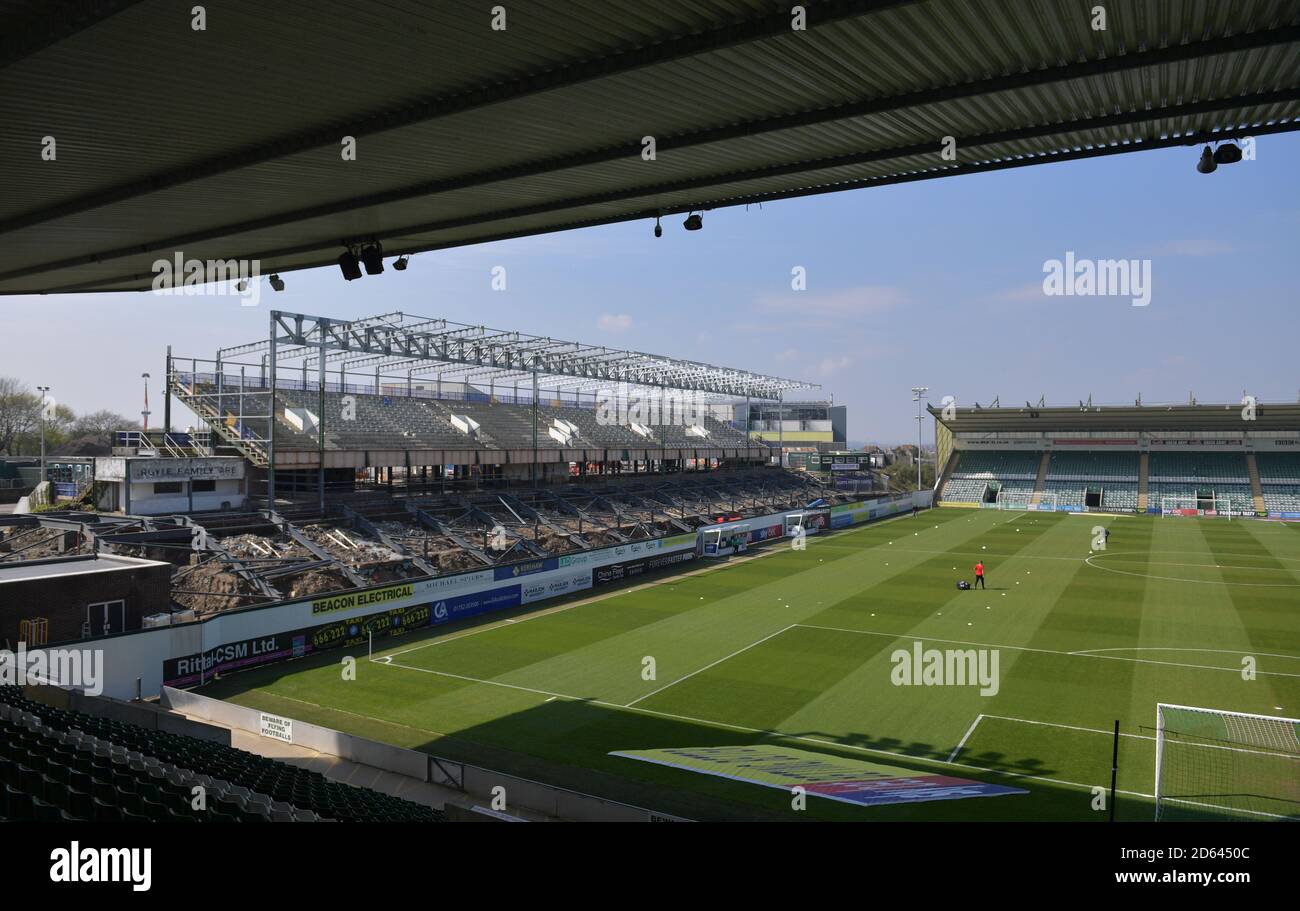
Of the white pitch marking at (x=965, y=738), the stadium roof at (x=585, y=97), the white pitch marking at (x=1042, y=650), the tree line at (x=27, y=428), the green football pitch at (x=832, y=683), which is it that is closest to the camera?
the stadium roof at (x=585, y=97)

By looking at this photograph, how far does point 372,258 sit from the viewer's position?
14.8m

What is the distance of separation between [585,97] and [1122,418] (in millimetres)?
79010

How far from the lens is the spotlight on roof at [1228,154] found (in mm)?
8922

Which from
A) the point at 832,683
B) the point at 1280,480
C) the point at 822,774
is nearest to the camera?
the point at 822,774

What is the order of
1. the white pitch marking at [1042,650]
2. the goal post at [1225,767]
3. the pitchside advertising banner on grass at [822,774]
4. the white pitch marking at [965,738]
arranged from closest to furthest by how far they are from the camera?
the goal post at [1225,767]
the pitchside advertising banner on grass at [822,774]
the white pitch marking at [965,738]
the white pitch marking at [1042,650]

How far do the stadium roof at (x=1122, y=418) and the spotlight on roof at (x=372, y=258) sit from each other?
74727 millimetres

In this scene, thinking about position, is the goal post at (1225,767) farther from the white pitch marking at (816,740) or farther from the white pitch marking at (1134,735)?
the white pitch marking at (816,740)

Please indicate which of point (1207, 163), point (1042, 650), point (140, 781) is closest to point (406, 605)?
point (140, 781)

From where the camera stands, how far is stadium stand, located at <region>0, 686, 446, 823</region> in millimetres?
8070

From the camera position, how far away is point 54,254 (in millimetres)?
16297

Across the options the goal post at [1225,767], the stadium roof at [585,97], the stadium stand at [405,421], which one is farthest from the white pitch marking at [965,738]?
the stadium stand at [405,421]

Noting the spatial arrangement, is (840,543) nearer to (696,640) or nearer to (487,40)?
(696,640)

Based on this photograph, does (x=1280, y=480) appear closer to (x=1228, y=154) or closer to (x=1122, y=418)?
(x=1122, y=418)

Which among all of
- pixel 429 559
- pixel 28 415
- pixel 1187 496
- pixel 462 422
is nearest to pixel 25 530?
pixel 429 559
